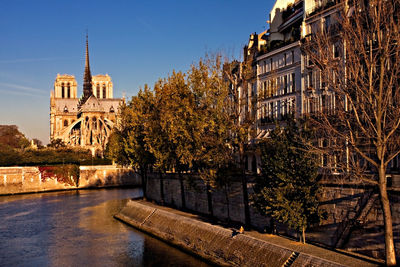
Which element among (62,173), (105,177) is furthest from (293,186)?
(105,177)

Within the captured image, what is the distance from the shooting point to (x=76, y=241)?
42.6m

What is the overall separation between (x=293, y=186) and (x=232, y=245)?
653cm

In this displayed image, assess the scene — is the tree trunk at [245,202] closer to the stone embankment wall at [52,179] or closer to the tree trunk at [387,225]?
the tree trunk at [387,225]

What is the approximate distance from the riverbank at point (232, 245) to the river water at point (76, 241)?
111 centimetres

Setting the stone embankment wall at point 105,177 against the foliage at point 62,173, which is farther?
the stone embankment wall at point 105,177

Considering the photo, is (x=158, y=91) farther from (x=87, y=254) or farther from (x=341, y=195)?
(x=341, y=195)

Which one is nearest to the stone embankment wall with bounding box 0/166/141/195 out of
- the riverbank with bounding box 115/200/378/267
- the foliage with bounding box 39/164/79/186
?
Answer: the foliage with bounding box 39/164/79/186

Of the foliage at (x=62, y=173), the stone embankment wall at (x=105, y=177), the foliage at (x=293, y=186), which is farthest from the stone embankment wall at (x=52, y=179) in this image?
the foliage at (x=293, y=186)

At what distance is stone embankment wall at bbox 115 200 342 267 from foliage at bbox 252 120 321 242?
2305 millimetres

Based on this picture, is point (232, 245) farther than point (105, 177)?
No

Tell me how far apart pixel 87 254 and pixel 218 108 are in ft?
53.4

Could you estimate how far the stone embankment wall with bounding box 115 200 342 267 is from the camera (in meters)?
27.3

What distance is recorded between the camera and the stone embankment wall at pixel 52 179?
89825mm

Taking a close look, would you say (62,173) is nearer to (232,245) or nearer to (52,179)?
(52,179)
